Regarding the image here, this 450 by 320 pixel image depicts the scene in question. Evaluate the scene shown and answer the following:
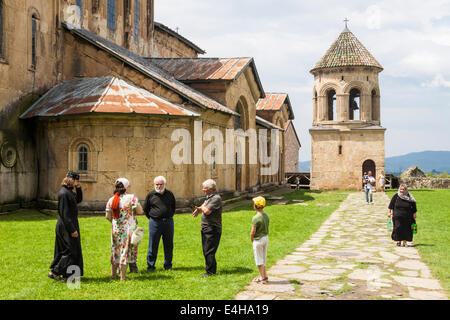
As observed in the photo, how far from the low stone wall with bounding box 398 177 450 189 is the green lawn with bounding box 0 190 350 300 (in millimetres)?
27184

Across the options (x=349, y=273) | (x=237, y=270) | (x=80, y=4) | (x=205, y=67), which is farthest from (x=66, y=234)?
(x=80, y=4)

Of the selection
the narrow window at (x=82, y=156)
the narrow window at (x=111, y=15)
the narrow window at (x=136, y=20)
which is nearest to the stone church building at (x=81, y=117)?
the narrow window at (x=82, y=156)

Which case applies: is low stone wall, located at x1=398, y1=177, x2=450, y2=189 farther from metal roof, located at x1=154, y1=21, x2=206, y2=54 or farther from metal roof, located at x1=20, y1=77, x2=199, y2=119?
metal roof, located at x1=20, y1=77, x2=199, y2=119

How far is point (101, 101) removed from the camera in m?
15.7

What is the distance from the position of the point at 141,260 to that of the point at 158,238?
3.36 ft

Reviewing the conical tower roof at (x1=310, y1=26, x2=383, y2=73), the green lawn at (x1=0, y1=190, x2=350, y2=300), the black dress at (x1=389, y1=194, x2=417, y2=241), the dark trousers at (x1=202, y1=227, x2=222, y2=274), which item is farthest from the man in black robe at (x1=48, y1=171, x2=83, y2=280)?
the conical tower roof at (x1=310, y1=26, x2=383, y2=73)

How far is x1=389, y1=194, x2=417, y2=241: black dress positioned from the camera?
1065 cm

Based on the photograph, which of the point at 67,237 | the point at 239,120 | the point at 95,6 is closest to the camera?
the point at 67,237

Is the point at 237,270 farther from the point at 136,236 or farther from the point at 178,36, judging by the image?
the point at 178,36

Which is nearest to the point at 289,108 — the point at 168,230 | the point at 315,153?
the point at 315,153

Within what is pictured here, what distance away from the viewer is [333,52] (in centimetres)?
3862

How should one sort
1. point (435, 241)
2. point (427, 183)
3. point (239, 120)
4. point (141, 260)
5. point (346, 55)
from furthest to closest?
1. point (427, 183)
2. point (346, 55)
3. point (239, 120)
4. point (435, 241)
5. point (141, 260)

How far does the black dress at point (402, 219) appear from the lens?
10.6 meters
